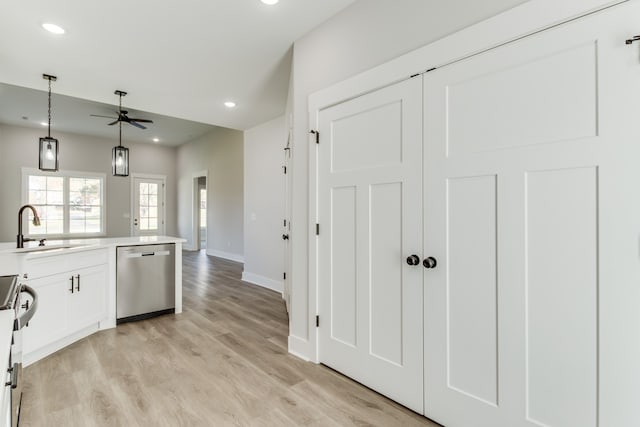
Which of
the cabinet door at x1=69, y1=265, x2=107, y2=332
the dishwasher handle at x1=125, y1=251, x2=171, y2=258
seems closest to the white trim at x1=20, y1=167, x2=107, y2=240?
the dishwasher handle at x1=125, y1=251, x2=171, y2=258

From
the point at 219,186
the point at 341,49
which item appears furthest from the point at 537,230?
the point at 219,186

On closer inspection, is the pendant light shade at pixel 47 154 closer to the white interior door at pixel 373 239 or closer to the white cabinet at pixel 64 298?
the white cabinet at pixel 64 298

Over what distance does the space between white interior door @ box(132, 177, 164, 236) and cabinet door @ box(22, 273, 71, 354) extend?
6.60m

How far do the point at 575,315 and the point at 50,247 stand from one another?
12.9 feet

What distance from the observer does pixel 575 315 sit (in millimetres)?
1356

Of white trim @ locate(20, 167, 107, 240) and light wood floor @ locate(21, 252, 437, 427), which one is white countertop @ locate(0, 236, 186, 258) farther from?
white trim @ locate(20, 167, 107, 240)

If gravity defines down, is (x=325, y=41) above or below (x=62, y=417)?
above

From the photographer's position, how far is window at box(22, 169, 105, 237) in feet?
23.6

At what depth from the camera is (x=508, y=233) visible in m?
1.54

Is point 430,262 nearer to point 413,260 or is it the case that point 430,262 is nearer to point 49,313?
point 413,260

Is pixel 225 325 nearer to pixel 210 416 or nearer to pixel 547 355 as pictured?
pixel 210 416

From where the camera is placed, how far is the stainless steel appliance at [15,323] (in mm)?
929

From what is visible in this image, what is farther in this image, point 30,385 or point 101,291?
point 101,291

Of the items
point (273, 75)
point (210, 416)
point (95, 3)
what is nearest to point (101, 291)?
point (210, 416)
